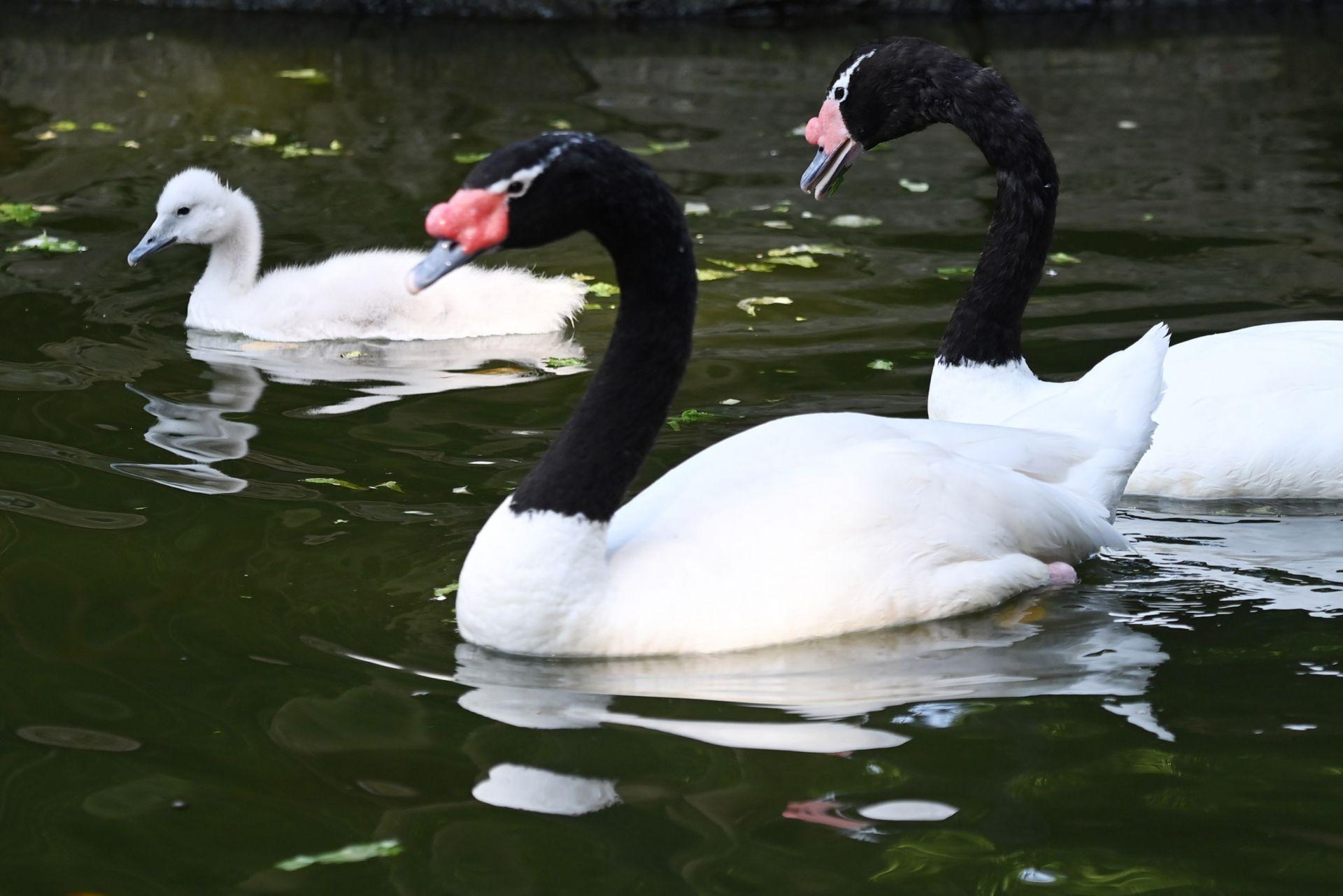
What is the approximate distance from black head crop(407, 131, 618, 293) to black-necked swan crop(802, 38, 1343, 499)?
1654 mm

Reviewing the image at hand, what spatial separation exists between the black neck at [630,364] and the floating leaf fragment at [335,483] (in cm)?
121

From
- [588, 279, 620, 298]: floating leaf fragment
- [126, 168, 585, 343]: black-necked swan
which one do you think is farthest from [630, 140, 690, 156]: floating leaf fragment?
[126, 168, 585, 343]: black-necked swan

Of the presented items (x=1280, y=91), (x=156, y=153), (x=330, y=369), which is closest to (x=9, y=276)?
(x=330, y=369)

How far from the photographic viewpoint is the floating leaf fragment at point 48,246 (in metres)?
7.89

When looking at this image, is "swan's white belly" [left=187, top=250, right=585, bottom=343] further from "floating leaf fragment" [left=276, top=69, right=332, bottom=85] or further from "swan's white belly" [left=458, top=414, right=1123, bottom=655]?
"floating leaf fragment" [left=276, top=69, right=332, bottom=85]

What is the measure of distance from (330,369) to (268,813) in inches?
136

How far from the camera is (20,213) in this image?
849cm

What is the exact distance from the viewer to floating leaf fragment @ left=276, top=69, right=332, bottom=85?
12211 mm

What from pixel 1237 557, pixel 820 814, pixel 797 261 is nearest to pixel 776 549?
pixel 820 814

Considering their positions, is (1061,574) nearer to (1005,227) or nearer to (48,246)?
(1005,227)

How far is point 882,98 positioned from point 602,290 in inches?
78.6

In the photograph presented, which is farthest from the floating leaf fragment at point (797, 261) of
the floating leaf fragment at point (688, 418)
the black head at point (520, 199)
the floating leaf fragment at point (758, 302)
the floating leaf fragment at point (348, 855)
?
the floating leaf fragment at point (348, 855)

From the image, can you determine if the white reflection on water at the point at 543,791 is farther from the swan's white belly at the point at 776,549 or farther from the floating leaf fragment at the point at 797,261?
the floating leaf fragment at the point at 797,261

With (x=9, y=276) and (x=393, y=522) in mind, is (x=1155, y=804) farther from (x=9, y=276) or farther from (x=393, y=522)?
(x=9, y=276)
